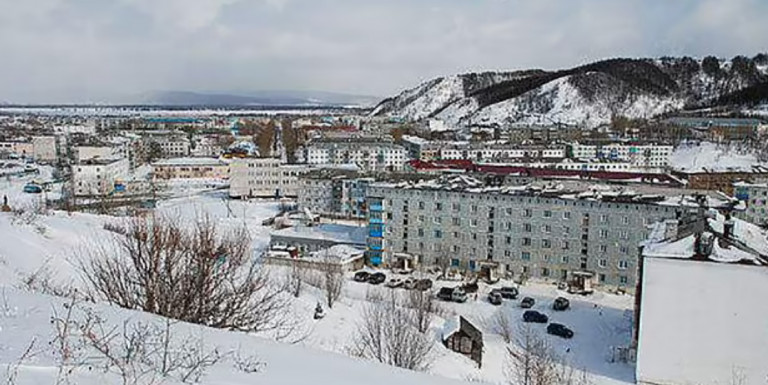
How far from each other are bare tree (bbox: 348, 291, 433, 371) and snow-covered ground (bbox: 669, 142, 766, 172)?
27739 millimetres

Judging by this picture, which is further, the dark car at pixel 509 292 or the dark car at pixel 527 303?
the dark car at pixel 509 292

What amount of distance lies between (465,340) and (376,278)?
17.6 ft

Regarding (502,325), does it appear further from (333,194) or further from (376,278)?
(333,194)

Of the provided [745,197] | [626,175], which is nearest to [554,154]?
[626,175]

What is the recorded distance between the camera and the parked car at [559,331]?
10312 mm

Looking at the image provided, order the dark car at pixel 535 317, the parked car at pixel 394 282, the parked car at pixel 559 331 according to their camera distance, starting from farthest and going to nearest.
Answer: the parked car at pixel 394 282
the dark car at pixel 535 317
the parked car at pixel 559 331

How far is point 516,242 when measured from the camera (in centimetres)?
1416

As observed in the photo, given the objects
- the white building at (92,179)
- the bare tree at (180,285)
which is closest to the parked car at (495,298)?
the bare tree at (180,285)

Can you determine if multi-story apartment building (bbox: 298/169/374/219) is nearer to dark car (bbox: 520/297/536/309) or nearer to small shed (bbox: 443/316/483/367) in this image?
dark car (bbox: 520/297/536/309)

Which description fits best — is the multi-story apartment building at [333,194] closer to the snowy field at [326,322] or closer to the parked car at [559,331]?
the snowy field at [326,322]

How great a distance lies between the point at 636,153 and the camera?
33.9m

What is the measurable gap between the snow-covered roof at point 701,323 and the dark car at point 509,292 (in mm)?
4590

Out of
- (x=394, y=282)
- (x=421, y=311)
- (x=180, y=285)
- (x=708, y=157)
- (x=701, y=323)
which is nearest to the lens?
(x=180, y=285)

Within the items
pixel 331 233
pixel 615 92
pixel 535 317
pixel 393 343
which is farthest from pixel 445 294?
pixel 615 92
